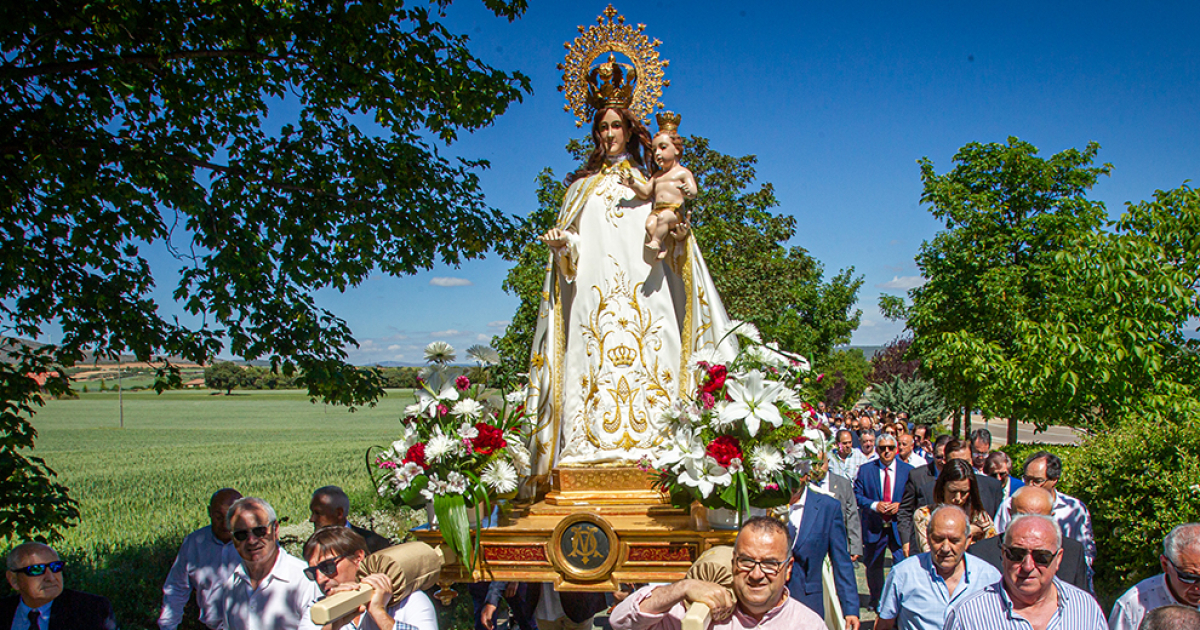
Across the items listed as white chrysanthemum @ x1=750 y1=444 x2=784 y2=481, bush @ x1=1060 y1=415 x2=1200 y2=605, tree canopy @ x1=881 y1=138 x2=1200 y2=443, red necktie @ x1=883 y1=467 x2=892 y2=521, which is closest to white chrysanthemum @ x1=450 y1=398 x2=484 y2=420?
white chrysanthemum @ x1=750 y1=444 x2=784 y2=481

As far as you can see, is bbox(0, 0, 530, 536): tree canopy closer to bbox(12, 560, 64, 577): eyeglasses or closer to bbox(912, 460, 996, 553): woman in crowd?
bbox(12, 560, 64, 577): eyeglasses

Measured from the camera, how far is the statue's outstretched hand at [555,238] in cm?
580

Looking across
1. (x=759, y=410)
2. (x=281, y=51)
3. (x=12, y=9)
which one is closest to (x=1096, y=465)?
(x=759, y=410)

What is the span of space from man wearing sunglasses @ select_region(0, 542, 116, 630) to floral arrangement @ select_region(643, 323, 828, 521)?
3.16 metres

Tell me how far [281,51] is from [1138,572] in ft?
29.5

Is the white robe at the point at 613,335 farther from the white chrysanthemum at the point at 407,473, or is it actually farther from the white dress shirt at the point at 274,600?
the white dress shirt at the point at 274,600

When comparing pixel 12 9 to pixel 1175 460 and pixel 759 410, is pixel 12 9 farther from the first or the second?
pixel 1175 460

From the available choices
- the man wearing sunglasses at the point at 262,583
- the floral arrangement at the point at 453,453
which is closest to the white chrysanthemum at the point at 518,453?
the floral arrangement at the point at 453,453

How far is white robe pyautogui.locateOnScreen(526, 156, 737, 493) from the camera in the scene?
5.77m

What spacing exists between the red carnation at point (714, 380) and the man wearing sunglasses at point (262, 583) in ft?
7.84

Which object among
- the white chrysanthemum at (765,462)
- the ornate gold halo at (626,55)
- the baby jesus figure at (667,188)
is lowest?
the white chrysanthemum at (765,462)

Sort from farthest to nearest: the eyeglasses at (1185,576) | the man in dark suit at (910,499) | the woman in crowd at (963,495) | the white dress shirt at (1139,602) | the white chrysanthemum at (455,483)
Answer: the man in dark suit at (910,499), the woman in crowd at (963,495), the white chrysanthemum at (455,483), the white dress shirt at (1139,602), the eyeglasses at (1185,576)

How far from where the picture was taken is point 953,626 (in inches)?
135

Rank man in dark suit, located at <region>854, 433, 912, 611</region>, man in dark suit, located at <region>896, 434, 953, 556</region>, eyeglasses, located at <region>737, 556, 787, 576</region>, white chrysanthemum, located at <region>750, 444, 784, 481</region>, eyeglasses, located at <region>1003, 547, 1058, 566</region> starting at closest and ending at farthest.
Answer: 1. eyeglasses, located at <region>737, 556, 787, 576</region>
2. eyeglasses, located at <region>1003, 547, 1058, 566</region>
3. white chrysanthemum, located at <region>750, 444, 784, 481</region>
4. man in dark suit, located at <region>896, 434, 953, 556</region>
5. man in dark suit, located at <region>854, 433, 912, 611</region>
